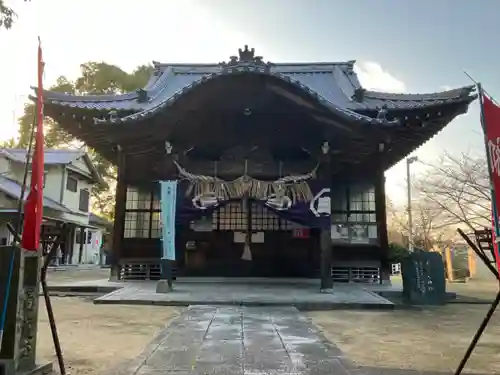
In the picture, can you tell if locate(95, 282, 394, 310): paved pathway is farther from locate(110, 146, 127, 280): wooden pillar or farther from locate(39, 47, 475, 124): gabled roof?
locate(39, 47, 475, 124): gabled roof

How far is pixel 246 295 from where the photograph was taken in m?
9.64

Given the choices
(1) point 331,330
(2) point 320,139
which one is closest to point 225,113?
(2) point 320,139

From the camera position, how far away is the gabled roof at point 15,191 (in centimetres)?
2329

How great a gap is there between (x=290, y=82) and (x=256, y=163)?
8.41ft

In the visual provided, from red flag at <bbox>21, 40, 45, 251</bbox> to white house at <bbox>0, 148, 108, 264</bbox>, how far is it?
22.4 meters

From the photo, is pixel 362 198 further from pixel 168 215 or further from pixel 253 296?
pixel 168 215

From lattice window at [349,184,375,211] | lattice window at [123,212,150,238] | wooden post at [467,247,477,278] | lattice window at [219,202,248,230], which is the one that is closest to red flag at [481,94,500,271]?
lattice window at [349,184,375,211]

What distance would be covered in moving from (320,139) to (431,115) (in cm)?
333

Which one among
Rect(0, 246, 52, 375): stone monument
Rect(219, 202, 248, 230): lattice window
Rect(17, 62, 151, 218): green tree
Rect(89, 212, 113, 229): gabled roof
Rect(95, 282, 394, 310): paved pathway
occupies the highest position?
Rect(17, 62, 151, 218): green tree

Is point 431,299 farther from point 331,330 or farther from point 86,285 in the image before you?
point 86,285

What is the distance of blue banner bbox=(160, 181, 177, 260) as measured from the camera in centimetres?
1016

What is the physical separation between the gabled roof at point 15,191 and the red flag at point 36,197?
61.9ft

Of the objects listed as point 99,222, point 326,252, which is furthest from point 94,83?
point 326,252

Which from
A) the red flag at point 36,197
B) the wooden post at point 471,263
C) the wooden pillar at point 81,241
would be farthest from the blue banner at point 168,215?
the wooden pillar at point 81,241
